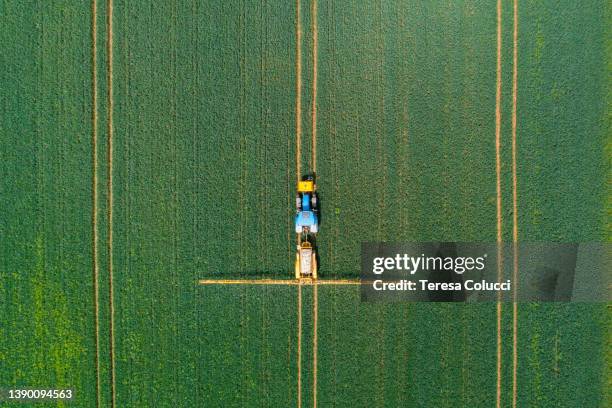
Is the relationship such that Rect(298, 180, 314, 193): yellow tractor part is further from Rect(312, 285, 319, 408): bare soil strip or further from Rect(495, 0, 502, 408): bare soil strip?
Rect(495, 0, 502, 408): bare soil strip

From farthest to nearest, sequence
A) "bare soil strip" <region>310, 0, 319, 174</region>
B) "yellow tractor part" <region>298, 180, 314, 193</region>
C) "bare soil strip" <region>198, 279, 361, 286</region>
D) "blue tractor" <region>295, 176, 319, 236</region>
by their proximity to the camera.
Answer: "bare soil strip" <region>310, 0, 319, 174</region>, "bare soil strip" <region>198, 279, 361, 286</region>, "yellow tractor part" <region>298, 180, 314, 193</region>, "blue tractor" <region>295, 176, 319, 236</region>

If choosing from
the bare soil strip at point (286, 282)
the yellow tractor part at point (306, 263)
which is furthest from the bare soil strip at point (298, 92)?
the bare soil strip at point (286, 282)

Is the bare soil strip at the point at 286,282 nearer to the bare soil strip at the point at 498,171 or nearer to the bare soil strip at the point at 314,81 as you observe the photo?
the bare soil strip at the point at 314,81

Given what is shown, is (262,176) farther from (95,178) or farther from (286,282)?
(95,178)

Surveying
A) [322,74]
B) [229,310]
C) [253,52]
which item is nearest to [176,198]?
[229,310]

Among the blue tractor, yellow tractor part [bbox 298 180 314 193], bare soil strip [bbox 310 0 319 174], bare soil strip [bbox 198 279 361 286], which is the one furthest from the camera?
bare soil strip [bbox 310 0 319 174]

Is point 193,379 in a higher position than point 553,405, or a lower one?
higher

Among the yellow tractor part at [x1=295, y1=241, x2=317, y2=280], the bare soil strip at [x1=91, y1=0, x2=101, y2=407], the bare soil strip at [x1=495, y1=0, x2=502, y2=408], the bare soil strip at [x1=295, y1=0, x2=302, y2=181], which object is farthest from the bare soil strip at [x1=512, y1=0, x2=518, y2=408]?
the bare soil strip at [x1=91, y1=0, x2=101, y2=407]

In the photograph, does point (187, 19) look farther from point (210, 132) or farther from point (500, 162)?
point (500, 162)
